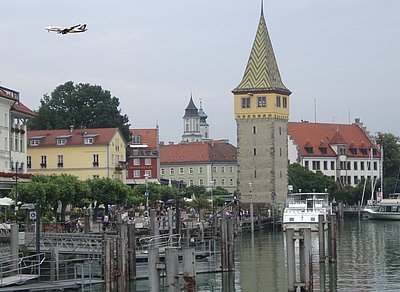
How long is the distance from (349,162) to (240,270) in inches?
4057

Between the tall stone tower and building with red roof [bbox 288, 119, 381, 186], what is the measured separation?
103 ft

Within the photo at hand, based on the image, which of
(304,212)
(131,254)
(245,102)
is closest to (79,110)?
(245,102)

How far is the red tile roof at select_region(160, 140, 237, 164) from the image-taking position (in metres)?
169

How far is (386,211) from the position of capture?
4993 inches

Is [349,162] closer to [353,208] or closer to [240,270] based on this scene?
[353,208]

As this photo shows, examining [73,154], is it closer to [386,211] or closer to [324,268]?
[386,211]

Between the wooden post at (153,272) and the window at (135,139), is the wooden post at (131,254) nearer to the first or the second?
the wooden post at (153,272)

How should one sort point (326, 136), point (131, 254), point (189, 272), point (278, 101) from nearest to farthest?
1. point (189, 272)
2. point (131, 254)
3. point (278, 101)
4. point (326, 136)

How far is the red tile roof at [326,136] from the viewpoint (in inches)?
6211

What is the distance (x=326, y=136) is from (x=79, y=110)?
5515 centimetres

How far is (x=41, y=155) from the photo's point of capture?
10650cm

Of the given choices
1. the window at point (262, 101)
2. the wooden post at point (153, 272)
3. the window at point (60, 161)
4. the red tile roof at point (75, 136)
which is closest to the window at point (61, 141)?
the red tile roof at point (75, 136)

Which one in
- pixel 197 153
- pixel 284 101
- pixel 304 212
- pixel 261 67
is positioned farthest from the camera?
pixel 197 153

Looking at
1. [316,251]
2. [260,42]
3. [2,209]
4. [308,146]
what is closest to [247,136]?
[260,42]
